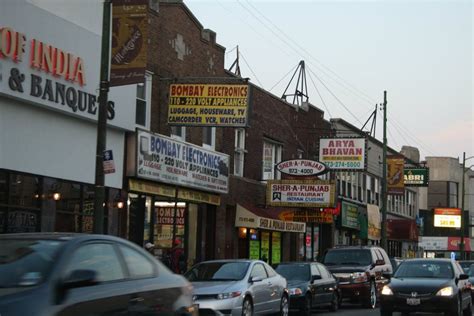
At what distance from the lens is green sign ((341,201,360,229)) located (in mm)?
41344

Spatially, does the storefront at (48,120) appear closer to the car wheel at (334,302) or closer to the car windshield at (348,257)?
the car wheel at (334,302)

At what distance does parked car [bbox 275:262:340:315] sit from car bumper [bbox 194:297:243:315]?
14.2 ft

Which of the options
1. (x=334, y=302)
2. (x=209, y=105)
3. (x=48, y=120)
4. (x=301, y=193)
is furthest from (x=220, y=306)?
(x=301, y=193)

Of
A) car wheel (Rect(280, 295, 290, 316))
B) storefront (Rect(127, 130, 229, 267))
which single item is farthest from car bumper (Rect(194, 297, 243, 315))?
storefront (Rect(127, 130, 229, 267))

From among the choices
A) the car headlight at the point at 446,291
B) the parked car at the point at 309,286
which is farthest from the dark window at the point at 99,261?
the parked car at the point at 309,286

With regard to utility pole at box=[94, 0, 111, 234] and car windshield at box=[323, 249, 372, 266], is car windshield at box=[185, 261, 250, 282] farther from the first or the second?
car windshield at box=[323, 249, 372, 266]

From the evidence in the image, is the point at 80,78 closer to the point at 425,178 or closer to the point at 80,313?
the point at 80,313

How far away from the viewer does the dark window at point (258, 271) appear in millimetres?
17120

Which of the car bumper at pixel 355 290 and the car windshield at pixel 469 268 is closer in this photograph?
the car bumper at pixel 355 290

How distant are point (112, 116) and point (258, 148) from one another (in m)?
11.8

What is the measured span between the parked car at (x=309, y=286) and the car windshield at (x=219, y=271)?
9.36 ft

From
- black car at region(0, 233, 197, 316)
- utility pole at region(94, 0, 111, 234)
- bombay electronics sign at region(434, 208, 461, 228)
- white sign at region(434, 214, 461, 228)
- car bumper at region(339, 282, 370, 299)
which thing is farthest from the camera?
white sign at region(434, 214, 461, 228)

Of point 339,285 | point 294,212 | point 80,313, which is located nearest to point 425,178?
point 294,212

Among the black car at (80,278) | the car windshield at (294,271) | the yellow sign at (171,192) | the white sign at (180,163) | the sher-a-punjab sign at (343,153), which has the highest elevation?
the sher-a-punjab sign at (343,153)
